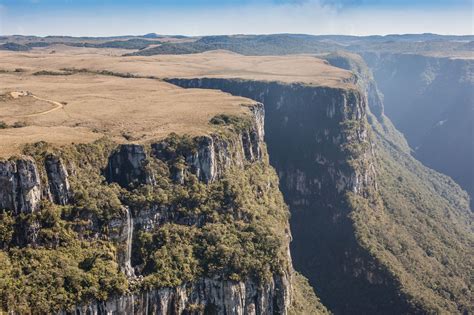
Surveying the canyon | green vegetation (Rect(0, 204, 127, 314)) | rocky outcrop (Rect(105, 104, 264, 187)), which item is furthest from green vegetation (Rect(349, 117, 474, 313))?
green vegetation (Rect(0, 204, 127, 314))

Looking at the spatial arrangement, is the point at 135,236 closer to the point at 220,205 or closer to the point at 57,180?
the point at 57,180

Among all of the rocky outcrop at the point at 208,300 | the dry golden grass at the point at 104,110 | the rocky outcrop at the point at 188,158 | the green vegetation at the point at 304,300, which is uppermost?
the dry golden grass at the point at 104,110

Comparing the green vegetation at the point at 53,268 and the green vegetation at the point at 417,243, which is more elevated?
the green vegetation at the point at 53,268

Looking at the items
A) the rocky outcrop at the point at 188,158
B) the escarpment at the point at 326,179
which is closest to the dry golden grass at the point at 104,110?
the rocky outcrop at the point at 188,158

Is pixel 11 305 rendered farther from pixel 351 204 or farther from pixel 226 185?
pixel 351 204

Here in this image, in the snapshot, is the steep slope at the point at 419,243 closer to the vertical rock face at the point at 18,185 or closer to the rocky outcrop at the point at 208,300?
the rocky outcrop at the point at 208,300

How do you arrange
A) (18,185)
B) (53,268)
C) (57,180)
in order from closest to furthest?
(53,268), (18,185), (57,180)

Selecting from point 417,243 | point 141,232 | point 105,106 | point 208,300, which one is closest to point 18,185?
point 141,232

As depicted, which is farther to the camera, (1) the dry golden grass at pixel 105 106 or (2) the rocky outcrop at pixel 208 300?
(1) the dry golden grass at pixel 105 106

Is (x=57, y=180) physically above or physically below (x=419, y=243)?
above
